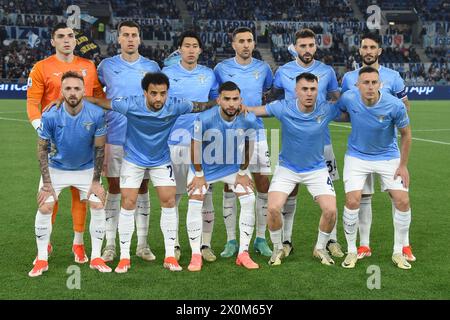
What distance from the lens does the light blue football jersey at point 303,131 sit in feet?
20.2

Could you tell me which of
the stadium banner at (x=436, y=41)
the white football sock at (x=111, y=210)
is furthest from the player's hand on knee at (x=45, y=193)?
the stadium banner at (x=436, y=41)

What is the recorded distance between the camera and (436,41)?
136 ft

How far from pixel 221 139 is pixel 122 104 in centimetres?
102

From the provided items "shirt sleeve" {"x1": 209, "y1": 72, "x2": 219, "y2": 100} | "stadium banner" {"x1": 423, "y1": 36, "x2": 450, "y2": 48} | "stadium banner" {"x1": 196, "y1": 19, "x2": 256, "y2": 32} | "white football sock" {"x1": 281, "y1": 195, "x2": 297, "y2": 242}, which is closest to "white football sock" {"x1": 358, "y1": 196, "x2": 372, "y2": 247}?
"white football sock" {"x1": 281, "y1": 195, "x2": 297, "y2": 242}

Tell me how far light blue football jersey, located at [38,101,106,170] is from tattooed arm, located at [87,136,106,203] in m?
0.07

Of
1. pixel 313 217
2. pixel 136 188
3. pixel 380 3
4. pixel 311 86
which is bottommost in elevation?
pixel 313 217

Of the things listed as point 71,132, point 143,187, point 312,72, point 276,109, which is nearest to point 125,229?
point 143,187

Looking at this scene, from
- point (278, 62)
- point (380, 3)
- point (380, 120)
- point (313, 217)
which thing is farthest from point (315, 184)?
point (380, 3)

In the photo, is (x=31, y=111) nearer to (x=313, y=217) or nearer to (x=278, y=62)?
(x=313, y=217)

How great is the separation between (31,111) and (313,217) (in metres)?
3.89

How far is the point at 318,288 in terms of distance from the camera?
5.45 meters

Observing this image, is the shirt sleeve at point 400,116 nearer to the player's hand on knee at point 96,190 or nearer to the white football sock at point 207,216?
the white football sock at point 207,216

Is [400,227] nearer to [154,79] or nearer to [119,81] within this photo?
[154,79]

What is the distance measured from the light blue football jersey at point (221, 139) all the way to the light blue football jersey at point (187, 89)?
0.36m
